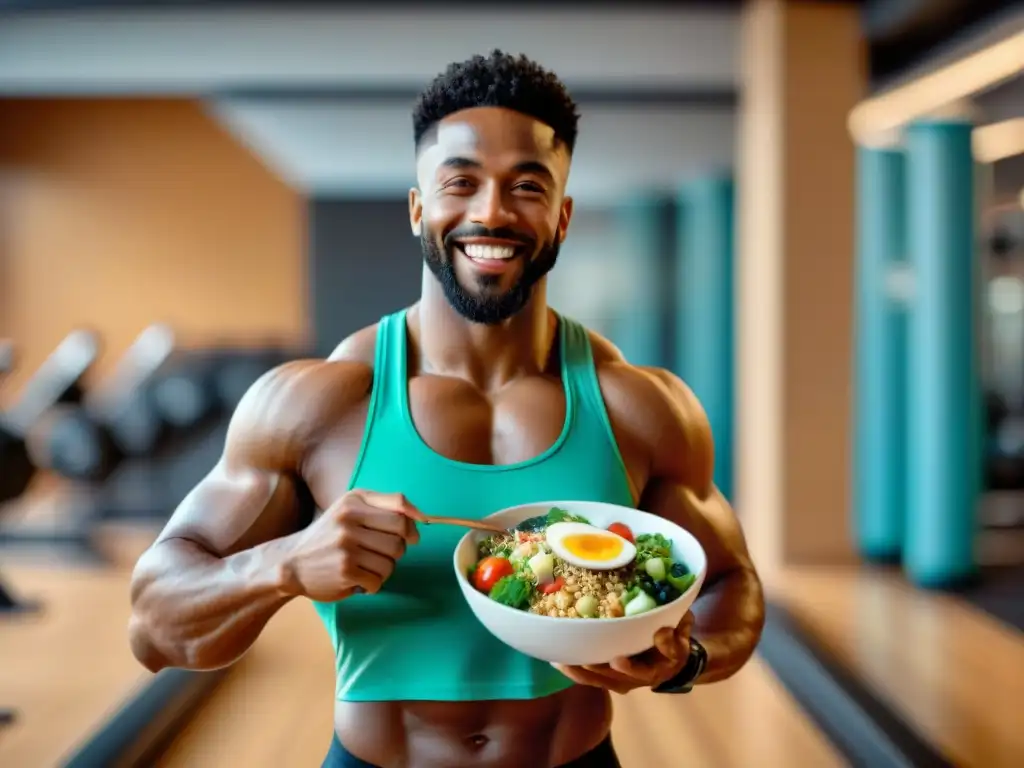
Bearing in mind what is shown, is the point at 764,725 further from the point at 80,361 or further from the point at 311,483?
the point at 80,361

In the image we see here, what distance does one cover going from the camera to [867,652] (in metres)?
3.24

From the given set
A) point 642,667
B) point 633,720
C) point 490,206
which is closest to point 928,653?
point 633,720

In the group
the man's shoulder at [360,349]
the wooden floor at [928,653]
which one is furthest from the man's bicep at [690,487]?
the wooden floor at [928,653]

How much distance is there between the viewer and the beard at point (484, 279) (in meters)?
0.94

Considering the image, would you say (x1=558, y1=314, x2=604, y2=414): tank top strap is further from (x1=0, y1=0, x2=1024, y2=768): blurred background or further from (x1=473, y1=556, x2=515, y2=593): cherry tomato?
(x1=0, y1=0, x2=1024, y2=768): blurred background

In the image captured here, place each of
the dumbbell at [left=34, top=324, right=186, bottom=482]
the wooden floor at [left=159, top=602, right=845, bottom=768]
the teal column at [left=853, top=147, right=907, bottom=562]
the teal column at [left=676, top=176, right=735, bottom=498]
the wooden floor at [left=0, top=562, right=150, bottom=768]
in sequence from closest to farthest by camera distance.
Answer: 1. the wooden floor at [left=159, top=602, right=845, bottom=768]
2. the wooden floor at [left=0, top=562, right=150, bottom=768]
3. the teal column at [left=853, top=147, right=907, bottom=562]
4. the dumbbell at [left=34, top=324, right=186, bottom=482]
5. the teal column at [left=676, top=176, right=735, bottom=498]

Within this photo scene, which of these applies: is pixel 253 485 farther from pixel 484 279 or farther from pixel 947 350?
pixel 947 350

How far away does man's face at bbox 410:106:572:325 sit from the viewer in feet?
3.02

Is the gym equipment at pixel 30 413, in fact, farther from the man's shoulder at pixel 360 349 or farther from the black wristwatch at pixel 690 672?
the black wristwatch at pixel 690 672

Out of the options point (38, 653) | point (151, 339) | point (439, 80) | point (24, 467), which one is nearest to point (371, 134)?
point (151, 339)

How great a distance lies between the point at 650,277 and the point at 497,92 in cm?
656

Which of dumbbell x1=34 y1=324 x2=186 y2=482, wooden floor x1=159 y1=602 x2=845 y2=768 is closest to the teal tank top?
wooden floor x1=159 y1=602 x2=845 y2=768

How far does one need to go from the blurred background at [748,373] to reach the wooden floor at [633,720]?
1cm

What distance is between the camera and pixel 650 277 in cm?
738
